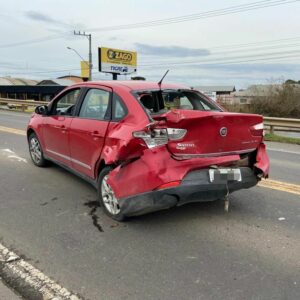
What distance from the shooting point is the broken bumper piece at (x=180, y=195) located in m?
4.32

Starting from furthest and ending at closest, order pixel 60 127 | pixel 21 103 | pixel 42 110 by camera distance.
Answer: pixel 21 103
pixel 42 110
pixel 60 127

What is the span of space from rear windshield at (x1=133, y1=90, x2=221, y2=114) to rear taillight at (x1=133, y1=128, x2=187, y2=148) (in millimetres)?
485

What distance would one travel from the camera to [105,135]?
5.03 meters

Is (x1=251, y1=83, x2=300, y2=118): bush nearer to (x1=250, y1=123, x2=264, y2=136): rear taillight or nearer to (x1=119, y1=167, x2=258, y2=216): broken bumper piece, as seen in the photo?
(x1=250, y1=123, x2=264, y2=136): rear taillight

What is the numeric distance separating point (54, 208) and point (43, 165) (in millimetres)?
2597

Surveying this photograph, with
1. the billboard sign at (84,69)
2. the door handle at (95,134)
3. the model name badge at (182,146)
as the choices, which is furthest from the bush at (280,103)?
the model name badge at (182,146)

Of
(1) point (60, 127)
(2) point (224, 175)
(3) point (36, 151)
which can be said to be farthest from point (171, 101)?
(3) point (36, 151)

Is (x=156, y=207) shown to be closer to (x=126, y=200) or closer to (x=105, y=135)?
(x=126, y=200)

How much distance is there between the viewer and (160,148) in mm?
4348

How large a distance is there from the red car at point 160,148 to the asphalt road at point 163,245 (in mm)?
401

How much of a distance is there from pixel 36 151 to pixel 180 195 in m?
4.42

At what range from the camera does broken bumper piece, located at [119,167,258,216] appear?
14.2 ft

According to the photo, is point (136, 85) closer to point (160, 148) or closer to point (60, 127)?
point (160, 148)

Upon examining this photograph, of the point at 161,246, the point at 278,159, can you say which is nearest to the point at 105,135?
the point at 161,246
